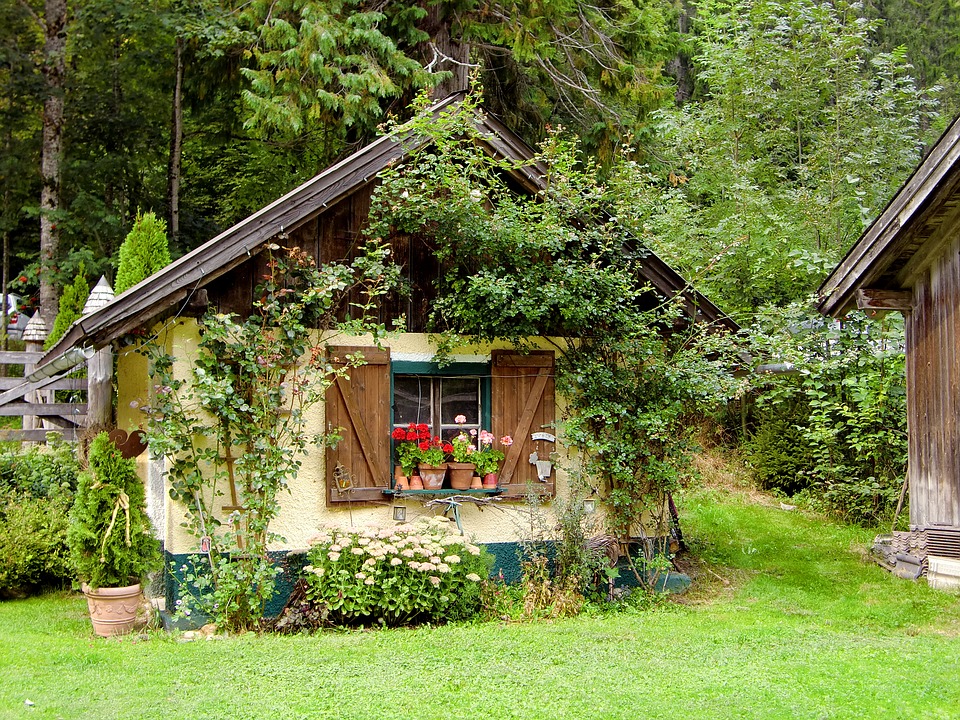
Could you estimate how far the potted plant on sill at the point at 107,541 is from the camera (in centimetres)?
805

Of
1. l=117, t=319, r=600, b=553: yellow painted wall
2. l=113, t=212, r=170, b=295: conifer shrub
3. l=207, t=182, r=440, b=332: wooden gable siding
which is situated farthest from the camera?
l=113, t=212, r=170, b=295: conifer shrub

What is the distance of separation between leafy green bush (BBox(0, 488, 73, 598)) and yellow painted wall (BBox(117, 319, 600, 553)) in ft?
5.22

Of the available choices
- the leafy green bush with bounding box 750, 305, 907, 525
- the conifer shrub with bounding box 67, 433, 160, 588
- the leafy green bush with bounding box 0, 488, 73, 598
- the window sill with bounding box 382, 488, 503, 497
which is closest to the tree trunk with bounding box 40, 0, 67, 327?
the leafy green bush with bounding box 0, 488, 73, 598

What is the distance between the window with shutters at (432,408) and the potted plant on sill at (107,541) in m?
1.76

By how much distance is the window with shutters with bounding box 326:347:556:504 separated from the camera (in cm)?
886

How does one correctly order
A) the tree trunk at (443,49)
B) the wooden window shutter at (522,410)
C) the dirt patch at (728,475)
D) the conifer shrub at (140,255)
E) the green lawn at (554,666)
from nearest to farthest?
the green lawn at (554,666), the wooden window shutter at (522,410), the conifer shrub at (140,255), the tree trunk at (443,49), the dirt patch at (728,475)

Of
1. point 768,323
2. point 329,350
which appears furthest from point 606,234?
point 768,323

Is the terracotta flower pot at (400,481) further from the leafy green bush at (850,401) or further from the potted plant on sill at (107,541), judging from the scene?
the leafy green bush at (850,401)

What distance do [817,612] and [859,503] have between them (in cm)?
495

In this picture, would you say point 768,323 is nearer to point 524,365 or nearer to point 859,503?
point 859,503

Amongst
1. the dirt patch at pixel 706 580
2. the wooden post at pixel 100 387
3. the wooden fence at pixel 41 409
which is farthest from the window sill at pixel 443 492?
the wooden fence at pixel 41 409

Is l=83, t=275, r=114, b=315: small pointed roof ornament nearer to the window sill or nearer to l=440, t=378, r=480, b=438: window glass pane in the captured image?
l=440, t=378, r=480, b=438: window glass pane

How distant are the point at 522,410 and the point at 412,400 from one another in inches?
43.2

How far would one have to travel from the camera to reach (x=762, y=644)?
7621 mm
